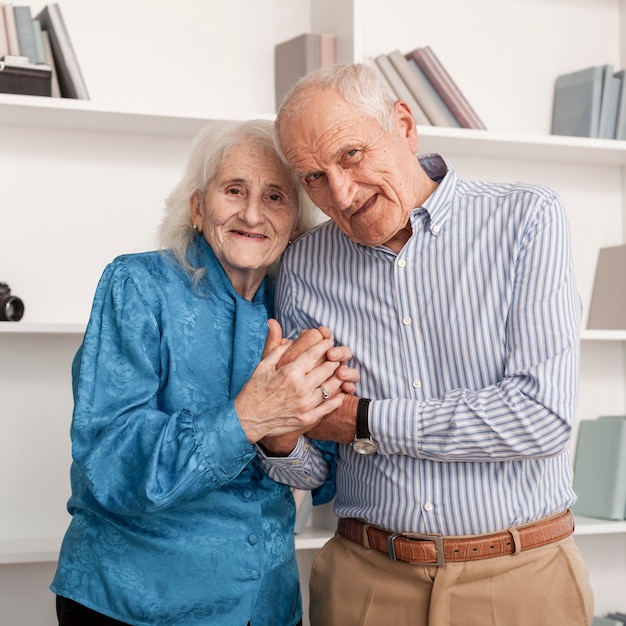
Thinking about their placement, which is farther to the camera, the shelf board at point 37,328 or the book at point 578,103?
the book at point 578,103

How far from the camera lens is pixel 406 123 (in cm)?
162

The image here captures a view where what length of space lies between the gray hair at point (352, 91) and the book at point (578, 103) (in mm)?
1538

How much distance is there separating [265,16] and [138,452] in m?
1.74

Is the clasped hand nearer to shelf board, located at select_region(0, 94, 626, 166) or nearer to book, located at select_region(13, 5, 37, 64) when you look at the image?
shelf board, located at select_region(0, 94, 626, 166)

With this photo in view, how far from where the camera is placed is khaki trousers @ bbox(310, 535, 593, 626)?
1530 millimetres

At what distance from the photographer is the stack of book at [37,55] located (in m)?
2.33

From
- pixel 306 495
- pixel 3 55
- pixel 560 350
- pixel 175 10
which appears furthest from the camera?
pixel 175 10

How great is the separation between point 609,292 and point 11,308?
1.89 metres

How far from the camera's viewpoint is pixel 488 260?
153 centimetres

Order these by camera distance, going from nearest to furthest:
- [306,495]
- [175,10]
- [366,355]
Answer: [366,355] → [306,495] → [175,10]

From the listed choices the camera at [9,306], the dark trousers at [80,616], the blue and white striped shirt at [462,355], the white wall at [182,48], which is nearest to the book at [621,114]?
the white wall at [182,48]

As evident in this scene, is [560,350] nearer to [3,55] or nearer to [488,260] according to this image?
[488,260]

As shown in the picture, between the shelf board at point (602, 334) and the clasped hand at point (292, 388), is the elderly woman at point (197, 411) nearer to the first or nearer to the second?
the clasped hand at point (292, 388)

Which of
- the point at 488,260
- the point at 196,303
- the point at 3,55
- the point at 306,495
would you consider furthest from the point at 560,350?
the point at 3,55
